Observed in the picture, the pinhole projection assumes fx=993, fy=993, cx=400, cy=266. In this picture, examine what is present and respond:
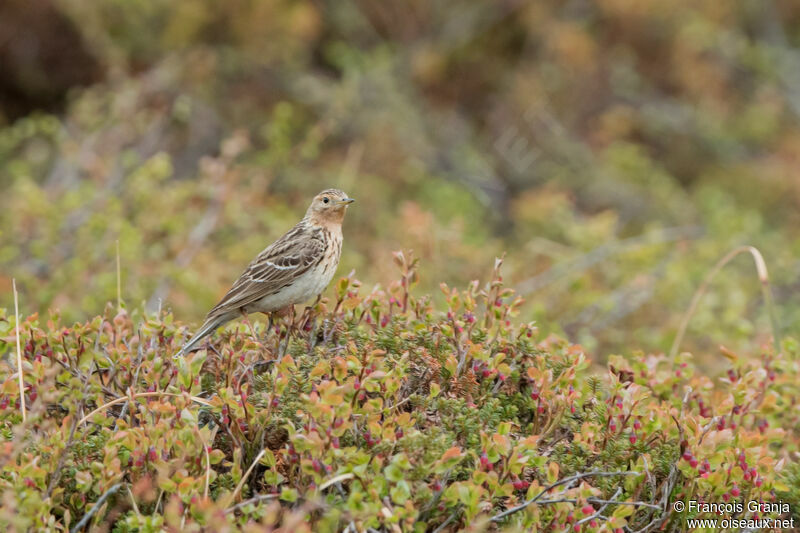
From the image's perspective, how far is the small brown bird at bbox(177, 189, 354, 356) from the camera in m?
4.88

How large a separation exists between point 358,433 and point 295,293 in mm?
1770

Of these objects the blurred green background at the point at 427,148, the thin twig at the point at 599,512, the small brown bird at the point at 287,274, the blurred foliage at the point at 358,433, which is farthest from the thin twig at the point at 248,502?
the blurred green background at the point at 427,148

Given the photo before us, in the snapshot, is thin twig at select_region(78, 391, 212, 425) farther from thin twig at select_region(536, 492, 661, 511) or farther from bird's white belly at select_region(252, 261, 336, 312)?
bird's white belly at select_region(252, 261, 336, 312)

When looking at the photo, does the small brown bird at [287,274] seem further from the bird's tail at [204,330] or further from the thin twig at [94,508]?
the thin twig at [94,508]

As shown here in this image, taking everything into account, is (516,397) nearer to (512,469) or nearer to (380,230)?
(512,469)

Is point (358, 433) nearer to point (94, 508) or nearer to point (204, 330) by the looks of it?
point (94, 508)

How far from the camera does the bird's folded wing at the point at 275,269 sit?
4887mm

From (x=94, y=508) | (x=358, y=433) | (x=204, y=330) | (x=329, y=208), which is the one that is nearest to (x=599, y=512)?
(x=358, y=433)

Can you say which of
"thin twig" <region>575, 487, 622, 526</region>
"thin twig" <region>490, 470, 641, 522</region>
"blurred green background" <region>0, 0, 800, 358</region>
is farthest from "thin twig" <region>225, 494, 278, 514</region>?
"blurred green background" <region>0, 0, 800, 358</region>

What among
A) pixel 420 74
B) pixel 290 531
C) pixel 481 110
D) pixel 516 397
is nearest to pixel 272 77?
pixel 420 74

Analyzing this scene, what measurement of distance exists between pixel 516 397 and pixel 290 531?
4.59 ft

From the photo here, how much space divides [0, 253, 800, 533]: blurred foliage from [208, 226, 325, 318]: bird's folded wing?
0.62 meters

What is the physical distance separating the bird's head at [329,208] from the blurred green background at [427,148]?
1.56 metres

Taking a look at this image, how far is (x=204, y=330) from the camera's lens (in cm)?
453
